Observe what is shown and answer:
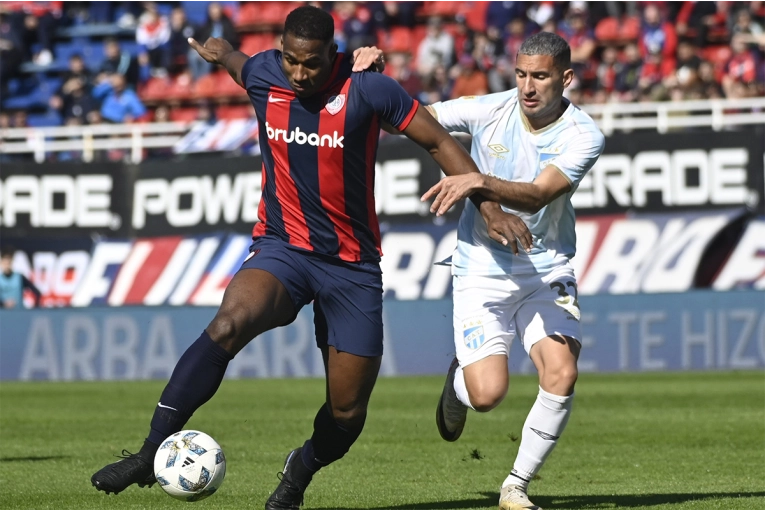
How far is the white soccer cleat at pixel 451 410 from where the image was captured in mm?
7516

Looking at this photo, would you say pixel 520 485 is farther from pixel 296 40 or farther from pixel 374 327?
pixel 296 40

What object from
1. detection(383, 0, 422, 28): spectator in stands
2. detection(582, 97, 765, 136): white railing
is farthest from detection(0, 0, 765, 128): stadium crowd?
detection(582, 97, 765, 136): white railing

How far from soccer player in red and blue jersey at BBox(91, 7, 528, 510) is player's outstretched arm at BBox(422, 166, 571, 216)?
0.09 m

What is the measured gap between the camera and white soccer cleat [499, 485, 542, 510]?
6.58m

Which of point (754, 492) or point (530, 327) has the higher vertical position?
point (530, 327)

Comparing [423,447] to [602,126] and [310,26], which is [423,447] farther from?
[602,126]

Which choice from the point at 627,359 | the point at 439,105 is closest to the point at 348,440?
the point at 439,105

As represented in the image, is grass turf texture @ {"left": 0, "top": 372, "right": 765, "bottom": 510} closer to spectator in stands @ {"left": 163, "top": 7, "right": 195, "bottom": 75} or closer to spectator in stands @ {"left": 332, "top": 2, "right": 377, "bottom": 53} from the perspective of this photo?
spectator in stands @ {"left": 332, "top": 2, "right": 377, "bottom": 53}

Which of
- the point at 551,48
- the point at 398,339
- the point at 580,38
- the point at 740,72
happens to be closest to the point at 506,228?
the point at 551,48

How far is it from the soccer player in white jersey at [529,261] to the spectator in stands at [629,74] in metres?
13.9

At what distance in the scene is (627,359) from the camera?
18.4 meters

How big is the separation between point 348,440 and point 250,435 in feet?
15.0

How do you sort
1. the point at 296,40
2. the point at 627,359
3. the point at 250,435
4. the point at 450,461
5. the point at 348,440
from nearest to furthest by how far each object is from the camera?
the point at 296,40, the point at 348,440, the point at 450,461, the point at 250,435, the point at 627,359

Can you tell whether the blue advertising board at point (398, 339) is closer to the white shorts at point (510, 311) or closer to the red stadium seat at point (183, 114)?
the red stadium seat at point (183, 114)
